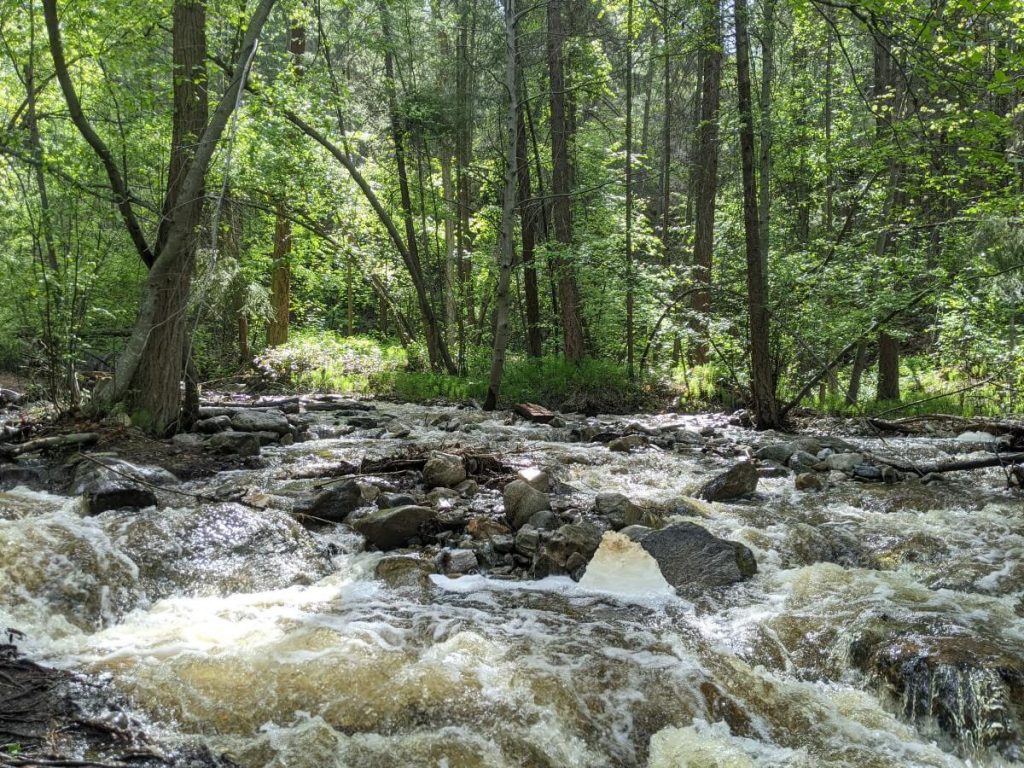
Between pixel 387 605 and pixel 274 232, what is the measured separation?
15029 mm

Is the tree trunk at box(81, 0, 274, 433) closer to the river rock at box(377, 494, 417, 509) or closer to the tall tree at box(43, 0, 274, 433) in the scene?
the tall tree at box(43, 0, 274, 433)

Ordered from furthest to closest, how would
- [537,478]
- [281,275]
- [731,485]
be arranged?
1. [281,275]
2. [731,485]
3. [537,478]

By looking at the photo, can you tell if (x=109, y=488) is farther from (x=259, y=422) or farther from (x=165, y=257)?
(x=259, y=422)

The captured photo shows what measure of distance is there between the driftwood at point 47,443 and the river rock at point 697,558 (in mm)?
5609

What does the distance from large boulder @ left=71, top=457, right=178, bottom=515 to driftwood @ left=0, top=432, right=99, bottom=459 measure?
758 mm

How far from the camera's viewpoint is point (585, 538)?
4.88 meters

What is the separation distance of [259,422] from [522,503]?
198 inches

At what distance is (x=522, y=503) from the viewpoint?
5574 millimetres

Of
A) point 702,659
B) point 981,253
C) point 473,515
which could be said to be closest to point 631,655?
point 702,659

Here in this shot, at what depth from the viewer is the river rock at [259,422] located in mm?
9039

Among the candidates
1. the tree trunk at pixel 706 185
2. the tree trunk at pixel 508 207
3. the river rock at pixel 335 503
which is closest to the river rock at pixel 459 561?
the river rock at pixel 335 503

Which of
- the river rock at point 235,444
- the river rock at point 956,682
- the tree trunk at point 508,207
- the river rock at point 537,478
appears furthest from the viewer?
the tree trunk at point 508,207

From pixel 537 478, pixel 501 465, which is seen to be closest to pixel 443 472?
pixel 501 465

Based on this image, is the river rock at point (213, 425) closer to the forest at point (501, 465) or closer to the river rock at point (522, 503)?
the forest at point (501, 465)
